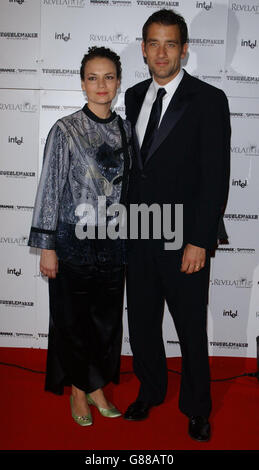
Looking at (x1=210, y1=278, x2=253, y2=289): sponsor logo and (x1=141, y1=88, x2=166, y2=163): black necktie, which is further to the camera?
(x1=210, y1=278, x2=253, y2=289): sponsor logo

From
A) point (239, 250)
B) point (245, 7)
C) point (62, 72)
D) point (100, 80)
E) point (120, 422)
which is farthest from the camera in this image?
point (239, 250)

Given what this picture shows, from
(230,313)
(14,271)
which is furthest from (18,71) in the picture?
(230,313)

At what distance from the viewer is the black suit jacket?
196 cm

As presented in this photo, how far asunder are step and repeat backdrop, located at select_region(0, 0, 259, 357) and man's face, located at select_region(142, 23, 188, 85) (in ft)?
2.40

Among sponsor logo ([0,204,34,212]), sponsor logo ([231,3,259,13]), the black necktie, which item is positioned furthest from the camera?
sponsor logo ([0,204,34,212])

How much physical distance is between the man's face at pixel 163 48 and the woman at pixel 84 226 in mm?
172

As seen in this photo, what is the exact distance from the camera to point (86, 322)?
216 cm

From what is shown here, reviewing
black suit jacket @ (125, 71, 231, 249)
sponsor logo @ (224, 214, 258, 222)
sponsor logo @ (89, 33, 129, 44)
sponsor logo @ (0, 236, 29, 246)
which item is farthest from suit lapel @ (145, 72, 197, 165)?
sponsor logo @ (0, 236, 29, 246)

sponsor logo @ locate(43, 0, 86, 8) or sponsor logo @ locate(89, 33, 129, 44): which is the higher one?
sponsor logo @ locate(43, 0, 86, 8)

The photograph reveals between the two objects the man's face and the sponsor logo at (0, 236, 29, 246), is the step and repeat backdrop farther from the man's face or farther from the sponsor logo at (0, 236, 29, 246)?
the man's face

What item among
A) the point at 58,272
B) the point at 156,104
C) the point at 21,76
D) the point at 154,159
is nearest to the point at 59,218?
the point at 58,272

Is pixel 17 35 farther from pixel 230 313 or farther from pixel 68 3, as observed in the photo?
pixel 230 313

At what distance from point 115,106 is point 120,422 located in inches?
71.4

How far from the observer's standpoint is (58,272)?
2104 mm
